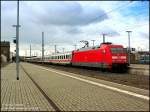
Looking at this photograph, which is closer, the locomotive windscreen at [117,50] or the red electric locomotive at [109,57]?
the red electric locomotive at [109,57]

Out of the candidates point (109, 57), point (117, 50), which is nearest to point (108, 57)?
point (109, 57)

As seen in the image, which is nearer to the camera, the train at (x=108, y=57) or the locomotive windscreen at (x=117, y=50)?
the train at (x=108, y=57)

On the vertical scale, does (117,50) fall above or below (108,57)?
above

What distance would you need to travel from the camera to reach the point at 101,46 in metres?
36.3

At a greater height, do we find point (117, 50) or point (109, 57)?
point (117, 50)

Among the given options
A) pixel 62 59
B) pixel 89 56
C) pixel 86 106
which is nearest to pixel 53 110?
pixel 86 106

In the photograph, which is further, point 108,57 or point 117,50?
point 117,50

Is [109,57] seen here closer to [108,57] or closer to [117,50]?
[108,57]

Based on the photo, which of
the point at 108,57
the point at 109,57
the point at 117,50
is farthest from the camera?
the point at 117,50

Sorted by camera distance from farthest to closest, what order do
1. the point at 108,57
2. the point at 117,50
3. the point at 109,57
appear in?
the point at 117,50 < the point at 108,57 < the point at 109,57

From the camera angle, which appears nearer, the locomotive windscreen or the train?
the train

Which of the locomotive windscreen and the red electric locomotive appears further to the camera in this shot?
the locomotive windscreen

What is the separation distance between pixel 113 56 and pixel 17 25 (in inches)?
440

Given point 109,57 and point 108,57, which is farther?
point 108,57
